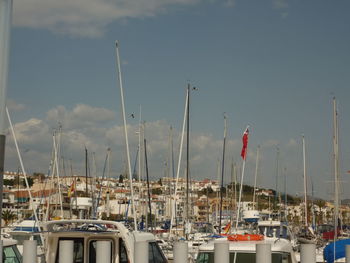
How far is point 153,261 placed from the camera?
13844 millimetres

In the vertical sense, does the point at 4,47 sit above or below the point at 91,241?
above

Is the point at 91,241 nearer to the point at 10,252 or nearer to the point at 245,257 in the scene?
the point at 10,252

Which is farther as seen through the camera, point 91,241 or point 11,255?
point 11,255

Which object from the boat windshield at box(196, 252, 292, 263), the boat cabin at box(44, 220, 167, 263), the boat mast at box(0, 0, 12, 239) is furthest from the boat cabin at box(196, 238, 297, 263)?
the boat mast at box(0, 0, 12, 239)

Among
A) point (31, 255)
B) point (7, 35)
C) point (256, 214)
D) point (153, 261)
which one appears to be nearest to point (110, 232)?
point (153, 261)

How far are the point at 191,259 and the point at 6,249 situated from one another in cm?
569

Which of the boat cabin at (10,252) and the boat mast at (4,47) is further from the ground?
the boat mast at (4,47)

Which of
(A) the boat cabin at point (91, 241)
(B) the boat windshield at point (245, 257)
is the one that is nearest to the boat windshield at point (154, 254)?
(A) the boat cabin at point (91, 241)

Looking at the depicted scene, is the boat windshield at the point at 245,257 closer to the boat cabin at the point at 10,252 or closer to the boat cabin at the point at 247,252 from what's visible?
the boat cabin at the point at 247,252

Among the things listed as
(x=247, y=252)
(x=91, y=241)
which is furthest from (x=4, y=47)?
(x=247, y=252)

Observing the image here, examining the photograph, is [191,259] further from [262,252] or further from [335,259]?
[262,252]

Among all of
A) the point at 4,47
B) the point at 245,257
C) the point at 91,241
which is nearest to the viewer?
the point at 4,47

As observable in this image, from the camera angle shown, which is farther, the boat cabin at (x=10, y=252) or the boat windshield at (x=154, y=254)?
the boat cabin at (x=10, y=252)

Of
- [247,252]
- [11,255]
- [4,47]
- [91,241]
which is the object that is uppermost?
[4,47]
